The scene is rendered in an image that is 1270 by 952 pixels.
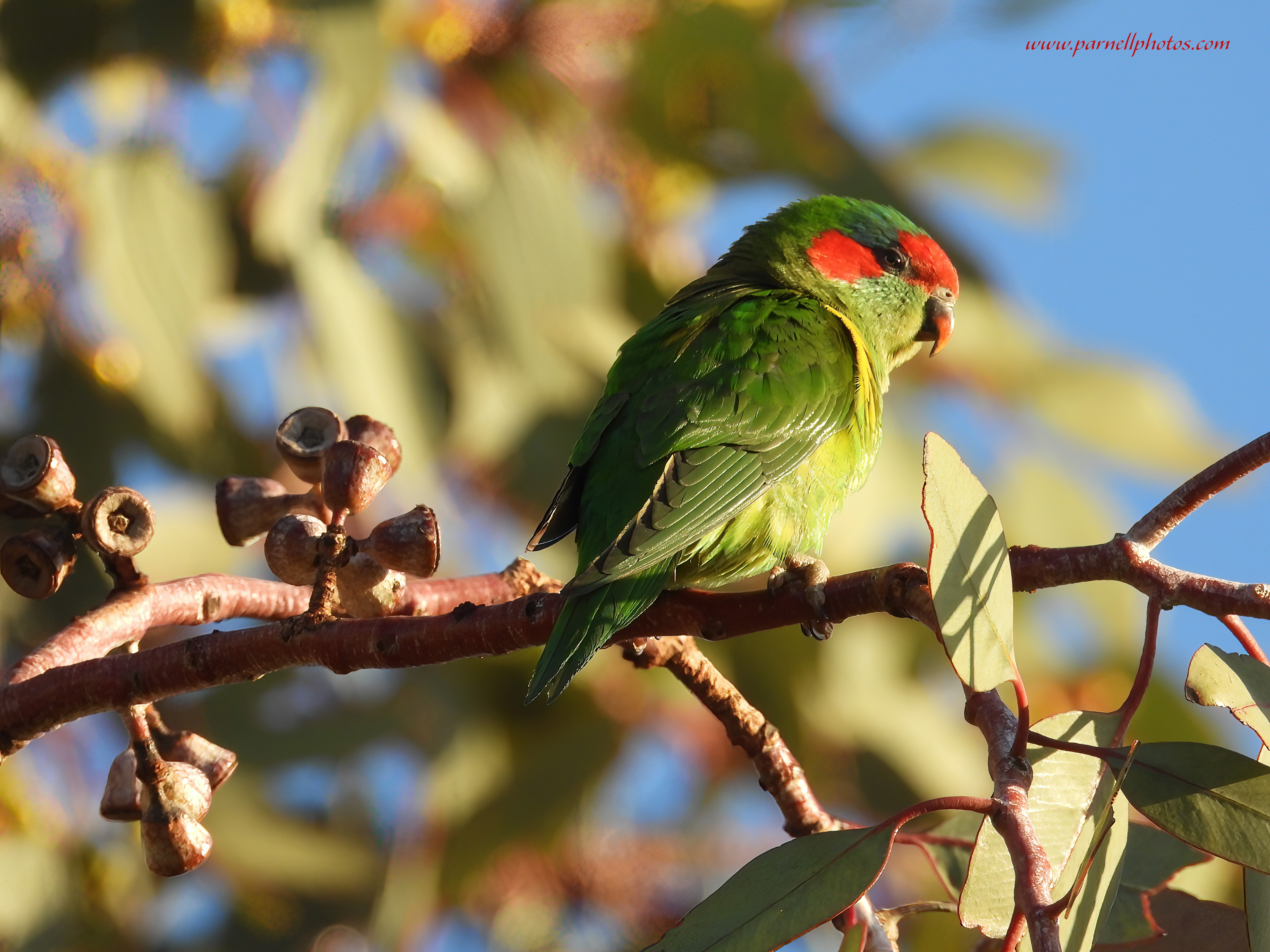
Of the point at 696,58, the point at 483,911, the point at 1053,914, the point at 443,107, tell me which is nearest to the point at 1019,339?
the point at 696,58

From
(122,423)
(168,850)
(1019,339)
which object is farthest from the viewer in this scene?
(1019,339)

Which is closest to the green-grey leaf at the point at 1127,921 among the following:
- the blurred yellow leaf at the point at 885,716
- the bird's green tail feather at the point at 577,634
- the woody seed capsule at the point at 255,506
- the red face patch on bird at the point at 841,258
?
the bird's green tail feather at the point at 577,634

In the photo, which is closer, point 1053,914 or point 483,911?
point 1053,914

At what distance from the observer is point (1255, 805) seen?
122 cm

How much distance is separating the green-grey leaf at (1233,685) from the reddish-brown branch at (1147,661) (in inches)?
2.2

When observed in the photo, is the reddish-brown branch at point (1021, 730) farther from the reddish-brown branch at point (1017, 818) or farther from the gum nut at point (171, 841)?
the gum nut at point (171, 841)

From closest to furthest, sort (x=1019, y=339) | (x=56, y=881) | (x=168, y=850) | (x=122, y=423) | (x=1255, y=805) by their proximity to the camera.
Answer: (x=1255, y=805), (x=168, y=850), (x=56, y=881), (x=122, y=423), (x=1019, y=339)

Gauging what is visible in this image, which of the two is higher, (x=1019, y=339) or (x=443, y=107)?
(x=443, y=107)

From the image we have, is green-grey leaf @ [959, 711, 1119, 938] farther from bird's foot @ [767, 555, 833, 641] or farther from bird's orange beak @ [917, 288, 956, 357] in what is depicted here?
bird's orange beak @ [917, 288, 956, 357]

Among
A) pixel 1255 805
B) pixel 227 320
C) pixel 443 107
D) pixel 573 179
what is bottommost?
pixel 1255 805

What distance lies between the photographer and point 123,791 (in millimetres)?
1473

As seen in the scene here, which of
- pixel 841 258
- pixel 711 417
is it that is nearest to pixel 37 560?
pixel 711 417

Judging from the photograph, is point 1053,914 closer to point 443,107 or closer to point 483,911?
point 483,911

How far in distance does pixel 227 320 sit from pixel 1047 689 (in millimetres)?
2643
